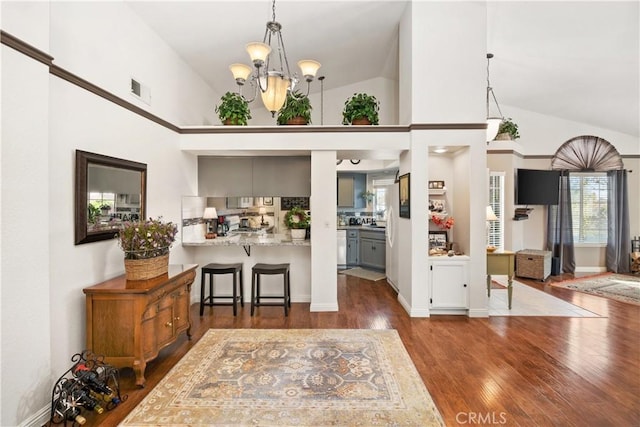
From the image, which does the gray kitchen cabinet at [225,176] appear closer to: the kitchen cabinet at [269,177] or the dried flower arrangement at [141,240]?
the kitchen cabinet at [269,177]

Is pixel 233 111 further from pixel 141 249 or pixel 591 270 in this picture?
pixel 591 270

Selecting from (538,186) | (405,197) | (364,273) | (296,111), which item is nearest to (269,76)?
(296,111)

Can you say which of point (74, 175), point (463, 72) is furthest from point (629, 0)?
point (74, 175)

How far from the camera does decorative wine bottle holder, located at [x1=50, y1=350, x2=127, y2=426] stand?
1877 millimetres

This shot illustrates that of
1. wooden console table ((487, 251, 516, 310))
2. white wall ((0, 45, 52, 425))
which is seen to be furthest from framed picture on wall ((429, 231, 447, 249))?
white wall ((0, 45, 52, 425))

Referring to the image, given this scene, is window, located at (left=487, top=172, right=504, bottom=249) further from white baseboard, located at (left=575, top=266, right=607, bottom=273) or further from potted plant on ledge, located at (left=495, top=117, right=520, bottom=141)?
white baseboard, located at (left=575, top=266, right=607, bottom=273)

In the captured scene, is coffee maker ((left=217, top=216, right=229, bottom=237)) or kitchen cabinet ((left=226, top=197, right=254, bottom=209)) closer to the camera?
kitchen cabinet ((left=226, top=197, right=254, bottom=209))

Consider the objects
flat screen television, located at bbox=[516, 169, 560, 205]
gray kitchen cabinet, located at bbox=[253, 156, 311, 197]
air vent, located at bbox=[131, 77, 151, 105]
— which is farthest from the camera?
flat screen television, located at bbox=[516, 169, 560, 205]

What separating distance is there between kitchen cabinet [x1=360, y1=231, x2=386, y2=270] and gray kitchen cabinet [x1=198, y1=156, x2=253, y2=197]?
125 inches

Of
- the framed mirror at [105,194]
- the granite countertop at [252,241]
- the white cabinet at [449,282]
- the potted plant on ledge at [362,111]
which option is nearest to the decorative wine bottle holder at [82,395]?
the framed mirror at [105,194]

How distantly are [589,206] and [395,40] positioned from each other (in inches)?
224

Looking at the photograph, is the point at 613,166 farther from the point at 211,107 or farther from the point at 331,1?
the point at 211,107

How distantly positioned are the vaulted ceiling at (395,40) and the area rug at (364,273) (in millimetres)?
3787

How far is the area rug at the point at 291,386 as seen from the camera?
6.48 ft
